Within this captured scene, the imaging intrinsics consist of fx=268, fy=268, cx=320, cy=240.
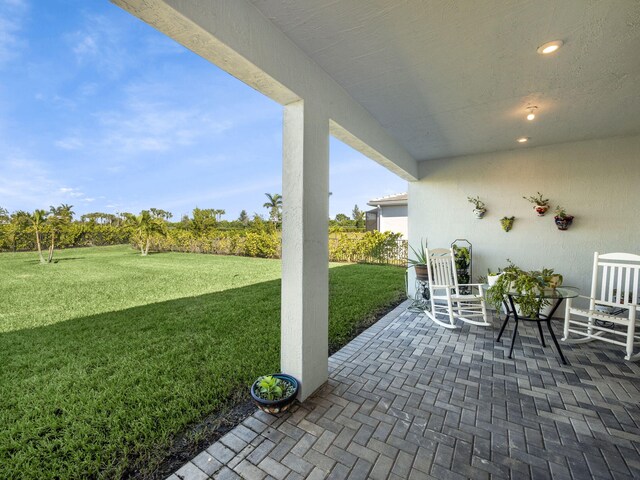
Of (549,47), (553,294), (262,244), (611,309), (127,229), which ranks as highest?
(549,47)

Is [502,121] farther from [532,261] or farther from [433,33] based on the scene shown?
[532,261]

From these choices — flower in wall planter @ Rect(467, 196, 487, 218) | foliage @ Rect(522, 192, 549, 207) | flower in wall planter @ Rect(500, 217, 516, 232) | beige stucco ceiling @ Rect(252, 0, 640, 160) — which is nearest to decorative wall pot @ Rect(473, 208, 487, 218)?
flower in wall planter @ Rect(467, 196, 487, 218)

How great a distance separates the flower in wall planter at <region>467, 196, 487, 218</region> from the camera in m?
4.63

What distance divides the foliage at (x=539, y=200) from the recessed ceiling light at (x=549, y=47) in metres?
2.95

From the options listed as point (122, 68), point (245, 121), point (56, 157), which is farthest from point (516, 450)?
point (56, 157)

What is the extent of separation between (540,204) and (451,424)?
390 centimetres

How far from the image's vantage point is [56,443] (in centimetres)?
169

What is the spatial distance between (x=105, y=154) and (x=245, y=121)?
369 inches

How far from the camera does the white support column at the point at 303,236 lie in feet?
6.68

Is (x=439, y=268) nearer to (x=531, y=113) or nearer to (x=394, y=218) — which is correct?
(x=531, y=113)

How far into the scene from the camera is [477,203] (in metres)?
4.67

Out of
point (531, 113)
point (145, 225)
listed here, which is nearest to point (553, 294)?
point (531, 113)

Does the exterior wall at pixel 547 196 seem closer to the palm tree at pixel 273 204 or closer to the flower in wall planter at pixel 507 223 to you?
the flower in wall planter at pixel 507 223

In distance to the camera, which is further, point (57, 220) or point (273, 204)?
point (273, 204)
